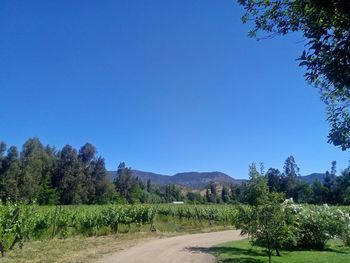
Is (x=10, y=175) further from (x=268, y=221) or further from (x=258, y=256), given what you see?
(x=268, y=221)

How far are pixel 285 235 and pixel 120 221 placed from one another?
21130 mm

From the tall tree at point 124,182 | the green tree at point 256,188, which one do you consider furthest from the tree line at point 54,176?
the green tree at point 256,188

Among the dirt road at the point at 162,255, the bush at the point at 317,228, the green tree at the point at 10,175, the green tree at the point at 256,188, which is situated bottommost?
the dirt road at the point at 162,255

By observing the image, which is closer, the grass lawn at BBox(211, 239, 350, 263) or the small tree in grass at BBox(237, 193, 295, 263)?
the small tree in grass at BBox(237, 193, 295, 263)

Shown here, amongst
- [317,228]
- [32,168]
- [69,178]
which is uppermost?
[32,168]

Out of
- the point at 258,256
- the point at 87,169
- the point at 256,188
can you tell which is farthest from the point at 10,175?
the point at 256,188

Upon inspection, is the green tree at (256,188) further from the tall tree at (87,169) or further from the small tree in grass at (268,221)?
the tall tree at (87,169)

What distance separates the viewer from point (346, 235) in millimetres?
24672

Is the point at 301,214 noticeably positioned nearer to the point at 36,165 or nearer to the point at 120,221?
the point at 120,221

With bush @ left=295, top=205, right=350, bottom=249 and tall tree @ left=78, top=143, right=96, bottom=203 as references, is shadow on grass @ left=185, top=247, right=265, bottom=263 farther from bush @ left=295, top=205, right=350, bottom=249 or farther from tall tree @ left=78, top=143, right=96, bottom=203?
tall tree @ left=78, top=143, right=96, bottom=203

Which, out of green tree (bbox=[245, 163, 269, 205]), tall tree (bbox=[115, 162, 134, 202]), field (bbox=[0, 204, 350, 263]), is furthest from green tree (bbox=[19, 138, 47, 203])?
green tree (bbox=[245, 163, 269, 205])

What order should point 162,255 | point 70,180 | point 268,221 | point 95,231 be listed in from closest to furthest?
point 268,221 < point 162,255 < point 95,231 < point 70,180

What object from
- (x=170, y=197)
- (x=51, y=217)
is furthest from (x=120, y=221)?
(x=170, y=197)

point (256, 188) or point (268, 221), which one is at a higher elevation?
point (256, 188)
